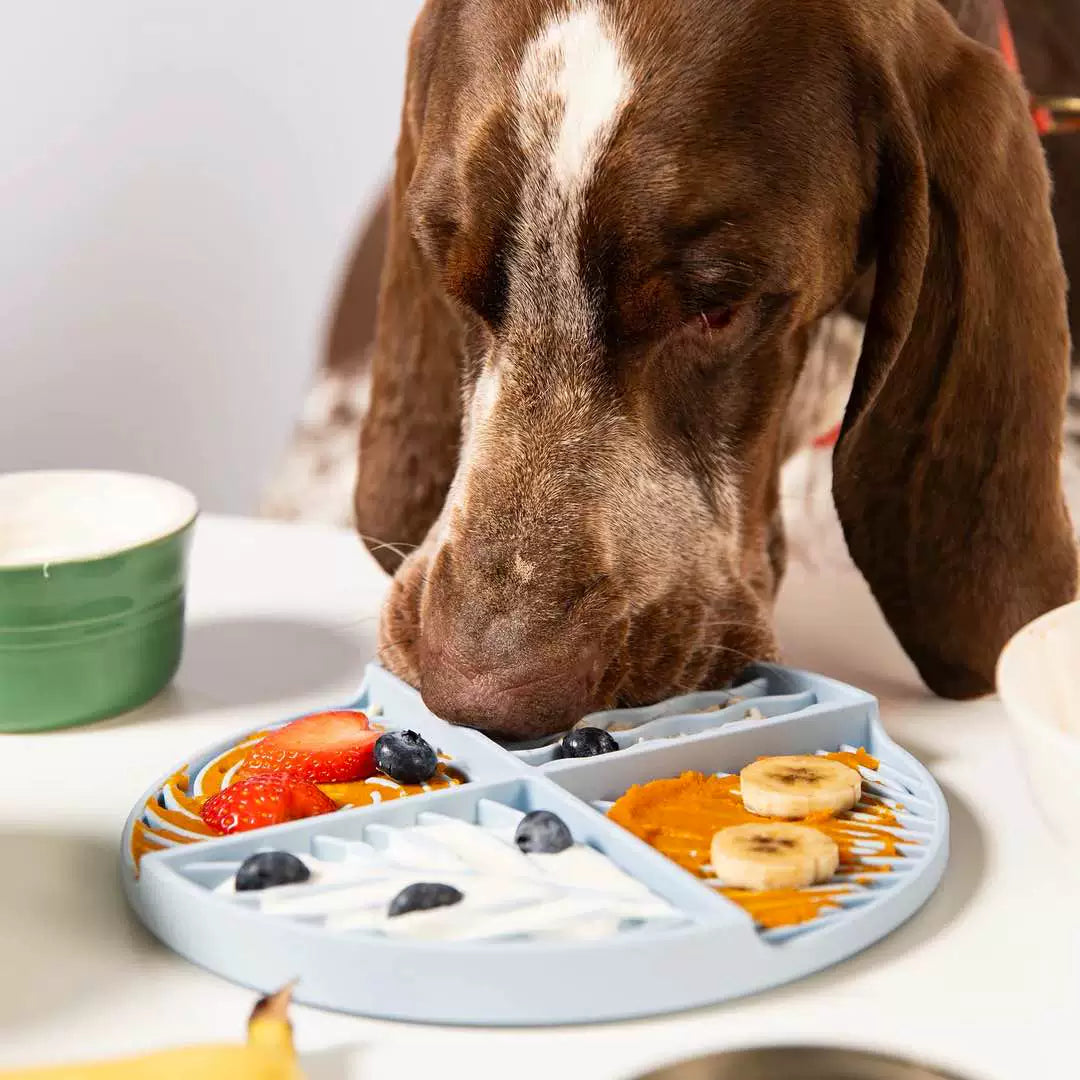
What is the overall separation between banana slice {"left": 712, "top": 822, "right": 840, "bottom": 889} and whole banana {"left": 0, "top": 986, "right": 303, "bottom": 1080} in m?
0.36

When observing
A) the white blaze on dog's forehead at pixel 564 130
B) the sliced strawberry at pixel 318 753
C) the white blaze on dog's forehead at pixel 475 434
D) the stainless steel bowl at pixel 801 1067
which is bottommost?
the stainless steel bowl at pixel 801 1067

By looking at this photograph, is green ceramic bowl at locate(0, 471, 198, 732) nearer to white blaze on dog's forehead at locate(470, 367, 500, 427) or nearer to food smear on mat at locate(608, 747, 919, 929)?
white blaze on dog's forehead at locate(470, 367, 500, 427)

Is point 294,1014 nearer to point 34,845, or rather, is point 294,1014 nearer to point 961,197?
point 34,845

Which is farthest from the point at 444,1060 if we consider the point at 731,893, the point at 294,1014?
the point at 731,893

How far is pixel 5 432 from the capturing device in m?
4.05

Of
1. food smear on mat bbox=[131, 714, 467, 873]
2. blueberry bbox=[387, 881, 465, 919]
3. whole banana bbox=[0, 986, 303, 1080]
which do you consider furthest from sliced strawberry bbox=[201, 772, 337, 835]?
whole banana bbox=[0, 986, 303, 1080]

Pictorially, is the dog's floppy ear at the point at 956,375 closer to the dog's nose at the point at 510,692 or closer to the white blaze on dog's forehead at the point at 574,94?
the white blaze on dog's forehead at the point at 574,94

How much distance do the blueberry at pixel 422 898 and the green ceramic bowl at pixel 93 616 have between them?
621 millimetres

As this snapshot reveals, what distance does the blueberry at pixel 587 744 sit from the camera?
1.51 meters

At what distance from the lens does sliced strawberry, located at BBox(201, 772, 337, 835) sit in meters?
1.37

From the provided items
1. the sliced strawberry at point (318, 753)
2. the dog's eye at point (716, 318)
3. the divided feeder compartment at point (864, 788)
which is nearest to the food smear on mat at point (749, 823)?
the divided feeder compartment at point (864, 788)

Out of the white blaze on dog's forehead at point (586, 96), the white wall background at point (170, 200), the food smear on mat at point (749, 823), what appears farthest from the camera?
the white wall background at point (170, 200)

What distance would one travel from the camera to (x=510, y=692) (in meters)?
1.58

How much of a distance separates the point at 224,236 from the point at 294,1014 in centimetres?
329
